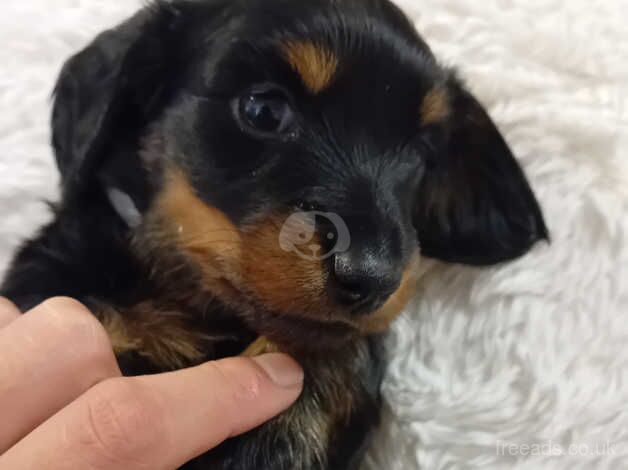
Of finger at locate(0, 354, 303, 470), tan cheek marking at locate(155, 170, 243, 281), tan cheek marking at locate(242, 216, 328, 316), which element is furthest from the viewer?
tan cheek marking at locate(155, 170, 243, 281)

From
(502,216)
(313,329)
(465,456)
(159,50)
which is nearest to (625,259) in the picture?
(502,216)

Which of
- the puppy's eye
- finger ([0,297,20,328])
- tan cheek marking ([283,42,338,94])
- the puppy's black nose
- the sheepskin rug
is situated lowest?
the sheepskin rug

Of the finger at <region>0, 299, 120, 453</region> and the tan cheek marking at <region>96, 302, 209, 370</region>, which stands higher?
the finger at <region>0, 299, 120, 453</region>

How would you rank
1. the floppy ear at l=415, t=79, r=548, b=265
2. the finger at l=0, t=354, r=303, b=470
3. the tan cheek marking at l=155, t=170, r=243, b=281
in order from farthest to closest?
the floppy ear at l=415, t=79, r=548, b=265, the tan cheek marking at l=155, t=170, r=243, b=281, the finger at l=0, t=354, r=303, b=470

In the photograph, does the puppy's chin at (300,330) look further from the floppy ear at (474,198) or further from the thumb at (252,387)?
the floppy ear at (474,198)

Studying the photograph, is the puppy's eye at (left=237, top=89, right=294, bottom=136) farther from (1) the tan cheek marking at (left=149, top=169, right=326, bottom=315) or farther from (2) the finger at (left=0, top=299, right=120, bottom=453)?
(2) the finger at (left=0, top=299, right=120, bottom=453)

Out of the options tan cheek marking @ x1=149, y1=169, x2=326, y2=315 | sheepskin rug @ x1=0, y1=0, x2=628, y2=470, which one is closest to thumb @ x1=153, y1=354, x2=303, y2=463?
tan cheek marking @ x1=149, y1=169, x2=326, y2=315

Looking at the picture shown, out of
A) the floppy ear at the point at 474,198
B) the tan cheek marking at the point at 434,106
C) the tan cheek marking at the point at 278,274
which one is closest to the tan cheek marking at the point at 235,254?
the tan cheek marking at the point at 278,274
